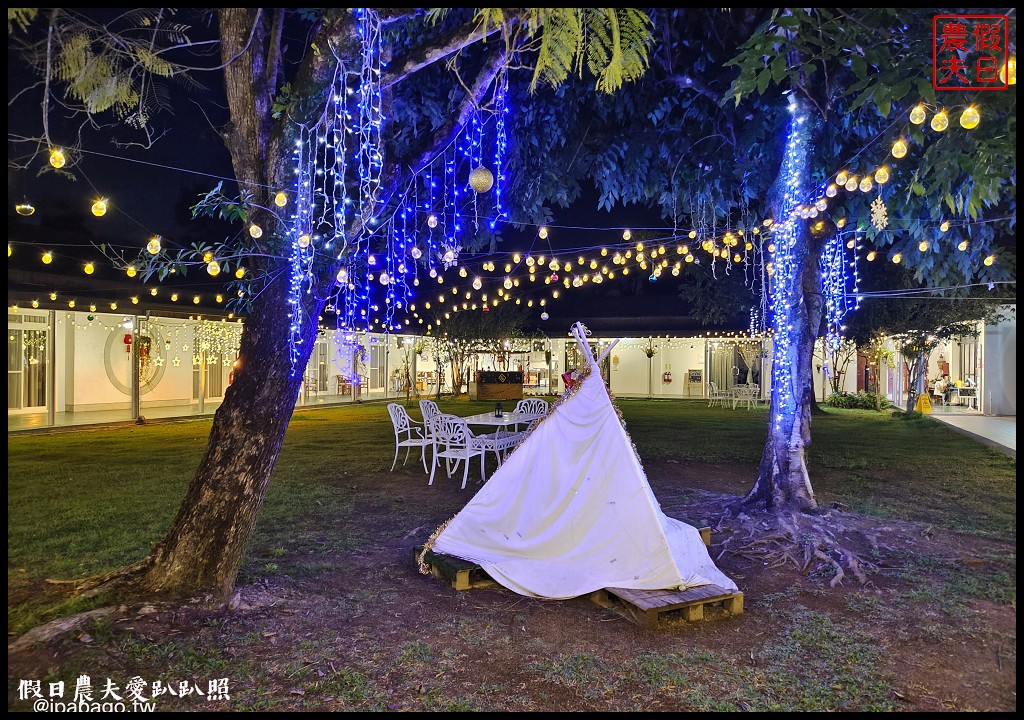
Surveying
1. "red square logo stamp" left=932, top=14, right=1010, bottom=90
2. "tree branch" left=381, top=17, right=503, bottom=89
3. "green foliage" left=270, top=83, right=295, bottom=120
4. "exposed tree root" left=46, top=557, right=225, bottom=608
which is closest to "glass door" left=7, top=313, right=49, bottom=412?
"exposed tree root" left=46, top=557, right=225, bottom=608

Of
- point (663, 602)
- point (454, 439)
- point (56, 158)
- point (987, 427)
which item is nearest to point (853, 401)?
point (987, 427)

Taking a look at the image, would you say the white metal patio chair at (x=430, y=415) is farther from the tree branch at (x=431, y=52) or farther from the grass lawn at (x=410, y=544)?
the tree branch at (x=431, y=52)

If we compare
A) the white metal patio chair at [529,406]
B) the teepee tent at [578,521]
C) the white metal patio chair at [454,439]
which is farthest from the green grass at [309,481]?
the white metal patio chair at [529,406]

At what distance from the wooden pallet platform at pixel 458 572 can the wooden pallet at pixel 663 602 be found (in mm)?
771

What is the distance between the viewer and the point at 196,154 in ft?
32.9

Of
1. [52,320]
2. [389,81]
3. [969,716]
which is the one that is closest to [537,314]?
[52,320]

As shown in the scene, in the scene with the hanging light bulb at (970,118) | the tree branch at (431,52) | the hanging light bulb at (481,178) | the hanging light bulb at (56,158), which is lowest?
the hanging light bulb at (56,158)

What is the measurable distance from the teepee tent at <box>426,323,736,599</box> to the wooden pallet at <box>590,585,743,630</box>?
7 centimetres

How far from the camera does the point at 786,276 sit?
6258 millimetres

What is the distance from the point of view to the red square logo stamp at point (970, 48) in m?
3.57

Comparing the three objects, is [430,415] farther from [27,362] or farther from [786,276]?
[27,362]

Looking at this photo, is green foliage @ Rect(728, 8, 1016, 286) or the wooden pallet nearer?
the wooden pallet

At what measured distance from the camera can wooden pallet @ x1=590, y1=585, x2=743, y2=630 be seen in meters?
3.53

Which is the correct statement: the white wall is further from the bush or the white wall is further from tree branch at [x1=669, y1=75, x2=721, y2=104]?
tree branch at [x1=669, y1=75, x2=721, y2=104]
